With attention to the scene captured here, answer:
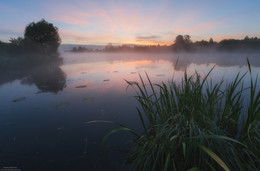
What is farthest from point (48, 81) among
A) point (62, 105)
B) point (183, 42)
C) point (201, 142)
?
point (183, 42)

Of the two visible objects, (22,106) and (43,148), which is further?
(22,106)

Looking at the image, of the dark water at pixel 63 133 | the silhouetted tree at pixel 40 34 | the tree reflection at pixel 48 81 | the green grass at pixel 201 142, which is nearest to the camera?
the green grass at pixel 201 142

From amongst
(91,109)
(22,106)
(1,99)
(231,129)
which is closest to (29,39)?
(1,99)

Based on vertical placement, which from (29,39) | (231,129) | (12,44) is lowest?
(231,129)

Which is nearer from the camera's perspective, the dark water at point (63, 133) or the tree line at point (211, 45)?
the dark water at point (63, 133)

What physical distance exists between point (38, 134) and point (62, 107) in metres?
1.34

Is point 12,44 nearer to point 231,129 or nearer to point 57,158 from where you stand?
point 57,158

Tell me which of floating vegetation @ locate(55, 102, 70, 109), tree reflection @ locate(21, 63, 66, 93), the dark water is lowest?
the dark water

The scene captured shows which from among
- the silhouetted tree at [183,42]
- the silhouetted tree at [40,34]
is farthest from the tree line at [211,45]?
the silhouetted tree at [40,34]

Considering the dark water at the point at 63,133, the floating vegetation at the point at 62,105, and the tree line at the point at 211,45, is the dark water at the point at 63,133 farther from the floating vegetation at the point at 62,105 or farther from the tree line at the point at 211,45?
the tree line at the point at 211,45

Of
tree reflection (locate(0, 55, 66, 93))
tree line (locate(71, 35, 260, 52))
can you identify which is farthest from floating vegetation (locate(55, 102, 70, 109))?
tree line (locate(71, 35, 260, 52))

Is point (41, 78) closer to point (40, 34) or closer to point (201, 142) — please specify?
point (201, 142)

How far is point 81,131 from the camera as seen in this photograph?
2631 mm

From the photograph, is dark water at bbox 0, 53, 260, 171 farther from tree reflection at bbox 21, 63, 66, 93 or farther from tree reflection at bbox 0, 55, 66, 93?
tree reflection at bbox 0, 55, 66, 93
